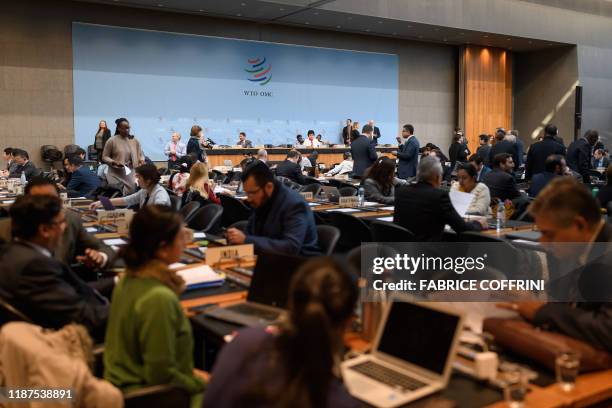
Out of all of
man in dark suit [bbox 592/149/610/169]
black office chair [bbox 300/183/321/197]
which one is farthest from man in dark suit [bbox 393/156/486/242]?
man in dark suit [bbox 592/149/610/169]

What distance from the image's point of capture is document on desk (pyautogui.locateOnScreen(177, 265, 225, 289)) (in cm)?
302

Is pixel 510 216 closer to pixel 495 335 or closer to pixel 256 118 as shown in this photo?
pixel 495 335

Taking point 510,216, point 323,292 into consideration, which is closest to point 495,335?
point 323,292

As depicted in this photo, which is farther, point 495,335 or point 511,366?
point 495,335

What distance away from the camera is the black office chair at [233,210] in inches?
266

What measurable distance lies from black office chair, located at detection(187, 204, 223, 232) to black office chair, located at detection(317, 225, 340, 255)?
4.89 ft

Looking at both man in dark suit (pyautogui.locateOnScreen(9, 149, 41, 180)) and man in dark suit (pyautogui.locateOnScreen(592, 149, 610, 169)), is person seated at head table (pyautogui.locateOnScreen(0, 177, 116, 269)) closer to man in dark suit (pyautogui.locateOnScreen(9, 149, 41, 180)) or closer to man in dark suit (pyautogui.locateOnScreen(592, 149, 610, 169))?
man in dark suit (pyautogui.locateOnScreen(9, 149, 41, 180))

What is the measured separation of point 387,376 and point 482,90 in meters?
19.5

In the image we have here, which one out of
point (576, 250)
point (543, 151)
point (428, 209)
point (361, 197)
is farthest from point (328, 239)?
point (543, 151)

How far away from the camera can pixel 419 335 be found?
181cm

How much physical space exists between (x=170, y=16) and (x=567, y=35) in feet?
39.8

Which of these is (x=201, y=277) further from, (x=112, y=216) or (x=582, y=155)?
(x=582, y=155)

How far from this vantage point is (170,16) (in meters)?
14.9

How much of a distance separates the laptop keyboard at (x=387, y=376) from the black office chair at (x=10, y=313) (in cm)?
131
